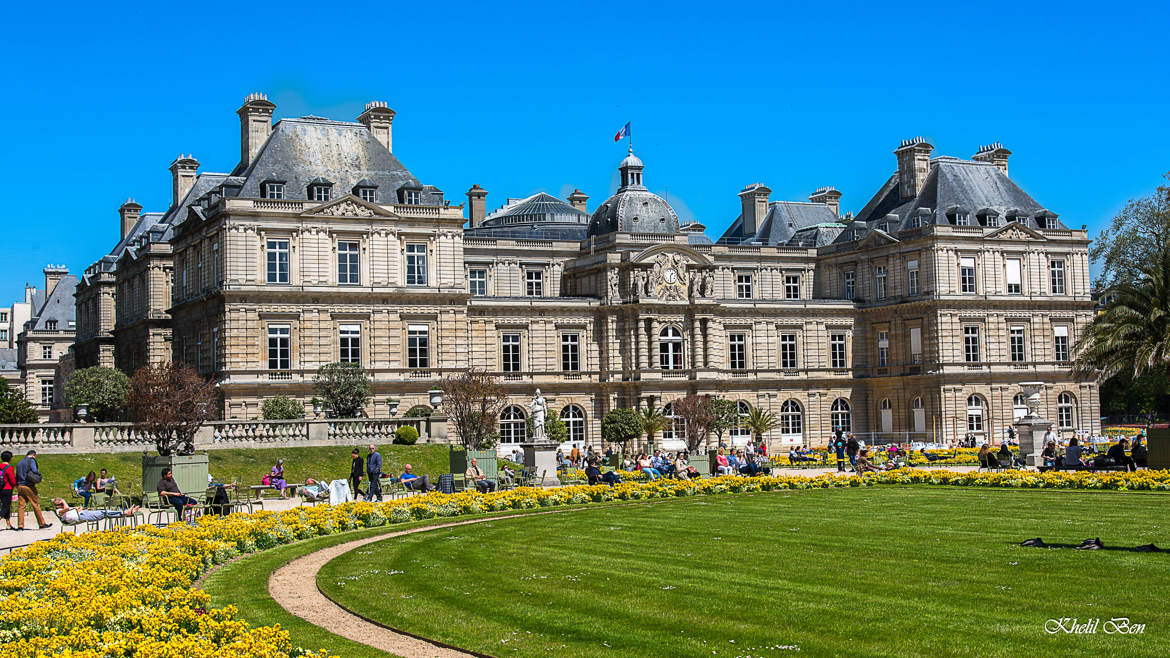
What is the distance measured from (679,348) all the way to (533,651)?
59073 mm

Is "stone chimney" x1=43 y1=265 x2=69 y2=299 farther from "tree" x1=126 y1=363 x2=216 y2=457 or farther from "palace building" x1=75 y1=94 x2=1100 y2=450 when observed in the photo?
"tree" x1=126 y1=363 x2=216 y2=457

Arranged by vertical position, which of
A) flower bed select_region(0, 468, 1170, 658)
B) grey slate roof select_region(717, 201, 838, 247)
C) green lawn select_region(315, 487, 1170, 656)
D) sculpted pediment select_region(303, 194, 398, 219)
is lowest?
green lawn select_region(315, 487, 1170, 656)

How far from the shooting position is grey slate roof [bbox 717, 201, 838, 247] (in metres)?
88.8

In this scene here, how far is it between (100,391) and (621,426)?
2798 cm

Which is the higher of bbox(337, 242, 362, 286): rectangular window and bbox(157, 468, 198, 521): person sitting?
bbox(337, 242, 362, 286): rectangular window

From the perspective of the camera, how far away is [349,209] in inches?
2462

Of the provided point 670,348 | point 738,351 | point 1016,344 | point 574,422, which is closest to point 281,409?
point 574,422

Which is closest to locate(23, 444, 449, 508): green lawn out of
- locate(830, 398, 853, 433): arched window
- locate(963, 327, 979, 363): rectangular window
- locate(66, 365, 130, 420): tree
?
locate(66, 365, 130, 420): tree

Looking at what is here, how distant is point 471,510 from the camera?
32719 mm

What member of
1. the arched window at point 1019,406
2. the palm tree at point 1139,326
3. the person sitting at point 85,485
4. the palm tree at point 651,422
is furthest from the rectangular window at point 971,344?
the person sitting at point 85,485

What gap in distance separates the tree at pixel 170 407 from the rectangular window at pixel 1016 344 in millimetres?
48894

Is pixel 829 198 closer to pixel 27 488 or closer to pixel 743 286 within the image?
pixel 743 286

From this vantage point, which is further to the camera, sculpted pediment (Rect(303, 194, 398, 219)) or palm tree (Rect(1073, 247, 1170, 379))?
sculpted pediment (Rect(303, 194, 398, 219))

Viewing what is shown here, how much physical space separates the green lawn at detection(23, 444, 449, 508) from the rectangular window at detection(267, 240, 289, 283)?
1409 cm
